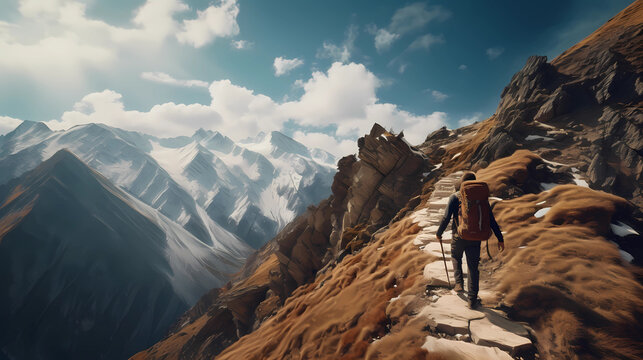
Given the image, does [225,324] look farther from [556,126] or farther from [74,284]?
[74,284]

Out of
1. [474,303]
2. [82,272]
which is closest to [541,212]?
[474,303]

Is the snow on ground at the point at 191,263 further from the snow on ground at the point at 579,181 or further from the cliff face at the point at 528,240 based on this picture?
the snow on ground at the point at 579,181

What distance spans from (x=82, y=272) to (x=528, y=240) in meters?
119

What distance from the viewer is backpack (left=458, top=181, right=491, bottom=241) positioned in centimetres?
527

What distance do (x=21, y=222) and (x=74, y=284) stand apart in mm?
27757

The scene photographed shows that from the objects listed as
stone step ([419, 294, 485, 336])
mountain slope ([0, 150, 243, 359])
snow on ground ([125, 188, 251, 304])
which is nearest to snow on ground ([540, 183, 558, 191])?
stone step ([419, 294, 485, 336])

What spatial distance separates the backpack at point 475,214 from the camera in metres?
5.27

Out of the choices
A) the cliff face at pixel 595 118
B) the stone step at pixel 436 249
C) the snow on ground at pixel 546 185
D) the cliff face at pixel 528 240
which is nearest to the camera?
the cliff face at pixel 528 240

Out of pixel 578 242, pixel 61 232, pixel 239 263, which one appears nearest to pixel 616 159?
pixel 578 242

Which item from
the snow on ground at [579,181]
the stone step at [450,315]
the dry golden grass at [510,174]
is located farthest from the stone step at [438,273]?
the snow on ground at [579,181]

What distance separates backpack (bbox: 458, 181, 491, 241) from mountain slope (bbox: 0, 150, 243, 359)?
106 metres

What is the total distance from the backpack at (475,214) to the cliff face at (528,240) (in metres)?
1.92

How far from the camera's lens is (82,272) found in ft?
254

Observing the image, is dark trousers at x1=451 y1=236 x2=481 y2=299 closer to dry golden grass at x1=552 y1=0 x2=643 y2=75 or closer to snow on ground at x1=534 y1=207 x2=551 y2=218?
snow on ground at x1=534 y1=207 x2=551 y2=218
